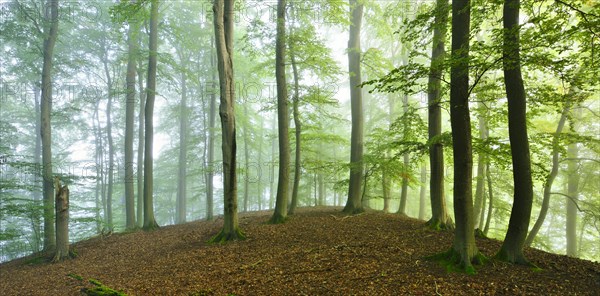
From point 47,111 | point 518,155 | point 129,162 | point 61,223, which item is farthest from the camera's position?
point 129,162

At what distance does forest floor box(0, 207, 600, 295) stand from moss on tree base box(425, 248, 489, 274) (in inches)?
5.0

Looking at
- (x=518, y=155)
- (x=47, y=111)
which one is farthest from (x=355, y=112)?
(x=47, y=111)

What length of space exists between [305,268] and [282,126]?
5490 mm

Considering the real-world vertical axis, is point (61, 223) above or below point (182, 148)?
below

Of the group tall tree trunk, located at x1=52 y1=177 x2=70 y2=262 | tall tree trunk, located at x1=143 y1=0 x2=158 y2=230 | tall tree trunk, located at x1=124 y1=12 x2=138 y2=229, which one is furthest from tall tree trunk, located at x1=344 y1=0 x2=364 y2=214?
tall tree trunk, located at x1=124 y1=12 x2=138 y2=229

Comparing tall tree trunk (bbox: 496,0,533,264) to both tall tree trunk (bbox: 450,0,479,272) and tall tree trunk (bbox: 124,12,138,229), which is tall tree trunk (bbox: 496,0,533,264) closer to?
tall tree trunk (bbox: 450,0,479,272)

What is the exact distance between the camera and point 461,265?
478 cm

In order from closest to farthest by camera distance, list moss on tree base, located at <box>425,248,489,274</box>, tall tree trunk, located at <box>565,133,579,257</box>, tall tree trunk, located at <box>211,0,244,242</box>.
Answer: moss on tree base, located at <box>425,248,489,274</box> → tall tree trunk, located at <box>211,0,244,242</box> → tall tree trunk, located at <box>565,133,579,257</box>

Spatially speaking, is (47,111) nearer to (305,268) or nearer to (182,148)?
(182,148)

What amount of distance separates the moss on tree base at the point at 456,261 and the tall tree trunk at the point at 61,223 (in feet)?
33.0

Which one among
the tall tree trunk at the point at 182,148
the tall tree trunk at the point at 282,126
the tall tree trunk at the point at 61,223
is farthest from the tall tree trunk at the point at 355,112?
the tall tree trunk at the point at 182,148

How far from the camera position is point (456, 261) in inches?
194

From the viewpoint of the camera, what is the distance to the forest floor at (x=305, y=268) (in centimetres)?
432

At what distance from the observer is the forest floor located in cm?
432
